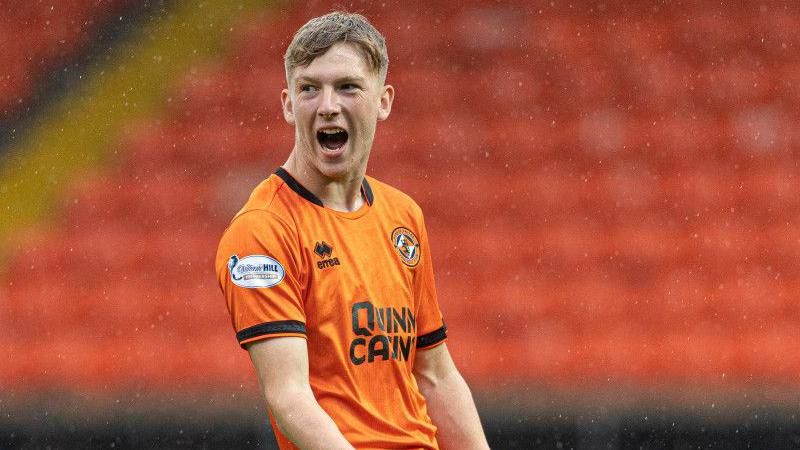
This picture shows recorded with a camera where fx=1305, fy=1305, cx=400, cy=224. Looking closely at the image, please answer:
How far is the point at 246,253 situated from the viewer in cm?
240

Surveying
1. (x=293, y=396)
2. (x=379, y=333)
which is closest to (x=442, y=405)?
(x=379, y=333)

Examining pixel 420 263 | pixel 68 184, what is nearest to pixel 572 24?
pixel 68 184

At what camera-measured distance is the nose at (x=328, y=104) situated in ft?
8.09

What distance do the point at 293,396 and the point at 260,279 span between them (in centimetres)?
22

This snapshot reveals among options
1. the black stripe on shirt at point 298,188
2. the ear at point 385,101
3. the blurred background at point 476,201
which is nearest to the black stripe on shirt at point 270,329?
the black stripe on shirt at point 298,188

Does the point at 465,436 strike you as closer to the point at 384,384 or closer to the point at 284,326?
the point at 384,384

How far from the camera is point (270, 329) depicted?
2369 millimetres

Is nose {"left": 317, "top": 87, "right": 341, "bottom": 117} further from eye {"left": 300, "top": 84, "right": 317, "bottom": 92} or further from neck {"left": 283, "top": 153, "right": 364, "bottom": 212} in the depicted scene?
neck {"left": 283, "top": 153, "right": 364, "bottom": 212}

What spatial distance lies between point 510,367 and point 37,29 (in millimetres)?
2768

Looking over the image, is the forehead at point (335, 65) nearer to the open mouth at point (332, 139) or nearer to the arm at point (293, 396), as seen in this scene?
the open mouth at point (332, 139)

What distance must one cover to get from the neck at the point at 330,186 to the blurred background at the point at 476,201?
2.96m

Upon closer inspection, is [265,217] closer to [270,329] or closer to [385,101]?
[270,329]

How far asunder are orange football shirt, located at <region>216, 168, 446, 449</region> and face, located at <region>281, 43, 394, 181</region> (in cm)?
8

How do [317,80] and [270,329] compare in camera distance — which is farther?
Result: [317,80]
